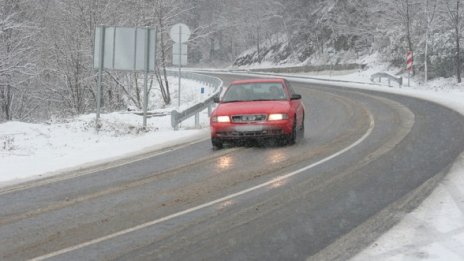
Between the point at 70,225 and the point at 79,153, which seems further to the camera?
the point at 79,153

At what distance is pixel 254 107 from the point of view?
1247cm

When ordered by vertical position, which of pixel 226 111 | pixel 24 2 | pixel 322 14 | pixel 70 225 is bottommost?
pixel 70 225

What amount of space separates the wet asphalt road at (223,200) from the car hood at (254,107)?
831mm

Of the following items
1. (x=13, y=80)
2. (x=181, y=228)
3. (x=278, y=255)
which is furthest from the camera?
(x=13, y=80)

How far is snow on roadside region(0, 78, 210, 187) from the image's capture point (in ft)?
36.8

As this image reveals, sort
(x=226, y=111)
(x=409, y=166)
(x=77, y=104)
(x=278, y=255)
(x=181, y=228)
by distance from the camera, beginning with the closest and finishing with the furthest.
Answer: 1. (x=278, y=255)
2. (x=181, y=228)
3. (x=409, y=166)
4. (x=226, y=111)
5. (x=77, y=104)

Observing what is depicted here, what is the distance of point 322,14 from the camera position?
67.4m

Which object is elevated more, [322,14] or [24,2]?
[322,14]

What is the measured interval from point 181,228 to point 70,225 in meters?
1.37

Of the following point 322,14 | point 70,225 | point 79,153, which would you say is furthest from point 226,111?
point 322,14

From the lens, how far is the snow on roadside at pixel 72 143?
11227 millimetres

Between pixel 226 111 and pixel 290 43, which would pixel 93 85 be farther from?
pixel 290 43

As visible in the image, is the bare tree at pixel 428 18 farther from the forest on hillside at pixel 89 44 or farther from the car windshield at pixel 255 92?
the car windshield at pixel 255 92

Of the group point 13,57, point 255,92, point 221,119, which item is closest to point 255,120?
point 221,119
